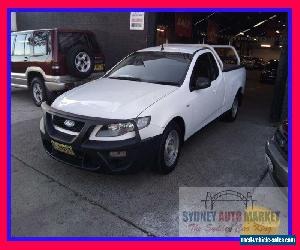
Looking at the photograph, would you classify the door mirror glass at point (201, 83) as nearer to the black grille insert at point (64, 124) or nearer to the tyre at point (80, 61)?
the black grille insert at point (64, 124)

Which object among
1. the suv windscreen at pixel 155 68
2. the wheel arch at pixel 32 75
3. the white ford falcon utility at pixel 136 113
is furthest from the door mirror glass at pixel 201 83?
the wheel arch at pixel 32 75

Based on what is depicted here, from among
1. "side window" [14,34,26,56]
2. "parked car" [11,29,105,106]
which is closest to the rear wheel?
"parked car" [11,29,105,106]

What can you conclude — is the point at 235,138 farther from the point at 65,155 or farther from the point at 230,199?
the point at 65,155

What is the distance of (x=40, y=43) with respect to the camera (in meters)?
8.49

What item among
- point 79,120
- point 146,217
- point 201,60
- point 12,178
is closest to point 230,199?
point 146,217

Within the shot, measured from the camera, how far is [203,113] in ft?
18.2

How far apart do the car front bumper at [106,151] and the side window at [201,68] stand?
150cm

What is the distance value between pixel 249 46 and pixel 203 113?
35383mm

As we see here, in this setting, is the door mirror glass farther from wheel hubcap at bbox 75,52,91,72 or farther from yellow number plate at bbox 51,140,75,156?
wheel hubcap at bbox 75,52,91,72

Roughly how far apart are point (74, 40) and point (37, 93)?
5.42 feet

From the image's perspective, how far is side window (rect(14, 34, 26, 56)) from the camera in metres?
8.99

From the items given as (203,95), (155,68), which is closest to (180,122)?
(203,95)

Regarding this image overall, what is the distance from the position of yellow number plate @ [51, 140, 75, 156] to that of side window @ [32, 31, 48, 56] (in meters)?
4.63

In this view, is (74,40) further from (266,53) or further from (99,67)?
(266,53)
